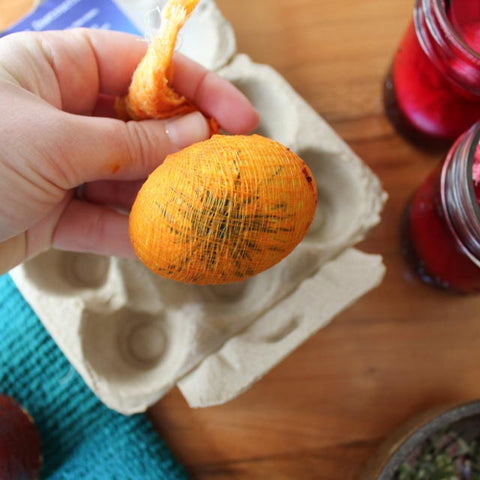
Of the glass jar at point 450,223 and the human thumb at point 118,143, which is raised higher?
the human thumb at point 118,143

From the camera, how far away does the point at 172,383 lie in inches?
19.4

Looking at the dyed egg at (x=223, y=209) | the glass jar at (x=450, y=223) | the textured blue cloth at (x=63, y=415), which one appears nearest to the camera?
the dyed egg at (x=223, y=209)

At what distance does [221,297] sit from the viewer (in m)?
0.54

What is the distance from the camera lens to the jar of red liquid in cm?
44

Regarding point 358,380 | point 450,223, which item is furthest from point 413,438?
Answer: point 450,223

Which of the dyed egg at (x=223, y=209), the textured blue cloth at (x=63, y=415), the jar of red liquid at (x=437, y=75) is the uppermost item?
the dyed egg at (x=223, y=209)

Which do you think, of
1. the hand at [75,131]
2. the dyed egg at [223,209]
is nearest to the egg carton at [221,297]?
the hand at [75,131]

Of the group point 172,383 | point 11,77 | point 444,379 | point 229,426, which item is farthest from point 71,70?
point 444,379

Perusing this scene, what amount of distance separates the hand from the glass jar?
20 cm

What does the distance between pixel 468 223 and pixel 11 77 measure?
1.35 ft

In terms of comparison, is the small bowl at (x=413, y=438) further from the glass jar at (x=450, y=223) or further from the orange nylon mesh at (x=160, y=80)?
the orange nylon mesh at (x=160, y=80)

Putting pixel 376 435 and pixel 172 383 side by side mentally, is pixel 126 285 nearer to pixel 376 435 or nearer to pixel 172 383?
pixel 172 383

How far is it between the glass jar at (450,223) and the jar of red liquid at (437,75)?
57 mm

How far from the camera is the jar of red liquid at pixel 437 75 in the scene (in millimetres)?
443
